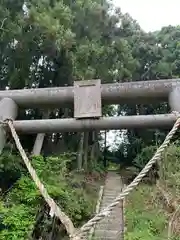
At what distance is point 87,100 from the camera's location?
424cm

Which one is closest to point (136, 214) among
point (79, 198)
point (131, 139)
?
point (79, 198)

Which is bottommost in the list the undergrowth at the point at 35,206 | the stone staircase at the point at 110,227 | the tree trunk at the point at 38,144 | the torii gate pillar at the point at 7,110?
the stone staircase at the point at 110,227

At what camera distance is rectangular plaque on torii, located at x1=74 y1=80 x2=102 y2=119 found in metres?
4.20

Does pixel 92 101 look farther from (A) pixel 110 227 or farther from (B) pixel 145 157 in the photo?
(B) pixel 145 157

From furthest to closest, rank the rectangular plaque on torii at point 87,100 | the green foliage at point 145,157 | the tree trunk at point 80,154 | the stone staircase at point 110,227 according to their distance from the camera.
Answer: the green foliage at point 145,157
the tree trunk at point 80,154
the stone staircase at point 110,227
the rectangular plaque on torii at point 87,100

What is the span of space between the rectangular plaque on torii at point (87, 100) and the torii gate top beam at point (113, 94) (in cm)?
12

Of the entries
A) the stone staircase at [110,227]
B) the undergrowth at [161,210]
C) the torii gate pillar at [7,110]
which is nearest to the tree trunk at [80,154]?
the stone staircase at [110,227]

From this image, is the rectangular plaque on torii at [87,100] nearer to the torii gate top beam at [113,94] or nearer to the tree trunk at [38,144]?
the torii gate top beam at [113,94]

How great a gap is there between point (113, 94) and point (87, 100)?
358 mm

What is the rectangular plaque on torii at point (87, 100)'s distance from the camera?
420cm

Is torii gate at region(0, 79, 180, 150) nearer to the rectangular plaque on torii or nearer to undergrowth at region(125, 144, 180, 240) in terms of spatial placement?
the rectangular plaque on torii

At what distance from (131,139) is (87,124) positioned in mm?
17844

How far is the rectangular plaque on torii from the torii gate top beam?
12 cm

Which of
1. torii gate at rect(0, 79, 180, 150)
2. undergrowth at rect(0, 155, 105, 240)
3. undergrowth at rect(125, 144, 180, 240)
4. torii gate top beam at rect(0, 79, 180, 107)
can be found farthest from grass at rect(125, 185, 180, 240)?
torii gate top beam at rect(0, 79, 180, 107)
